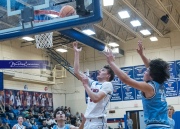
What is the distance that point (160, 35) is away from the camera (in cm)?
2062

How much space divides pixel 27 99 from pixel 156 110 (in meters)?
18.0

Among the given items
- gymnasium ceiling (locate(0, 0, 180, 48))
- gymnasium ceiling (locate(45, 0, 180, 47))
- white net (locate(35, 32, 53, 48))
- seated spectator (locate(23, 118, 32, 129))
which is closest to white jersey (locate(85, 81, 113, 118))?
white net (locate(35, 32, 53, 48))

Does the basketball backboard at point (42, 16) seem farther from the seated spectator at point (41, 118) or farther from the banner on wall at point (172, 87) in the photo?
the banner on wall at point (172, 87)

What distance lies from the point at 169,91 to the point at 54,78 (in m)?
8.19

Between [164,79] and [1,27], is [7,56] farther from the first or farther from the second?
[164,79]

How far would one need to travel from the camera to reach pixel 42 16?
5.61 m

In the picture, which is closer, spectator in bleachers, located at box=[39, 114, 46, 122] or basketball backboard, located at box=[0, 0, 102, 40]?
basketball backboard, located at box=[0, 0, 102, 40]

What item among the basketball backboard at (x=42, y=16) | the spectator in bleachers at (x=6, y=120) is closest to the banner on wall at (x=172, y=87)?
the spectator in bleachers at (x=6, y=120)

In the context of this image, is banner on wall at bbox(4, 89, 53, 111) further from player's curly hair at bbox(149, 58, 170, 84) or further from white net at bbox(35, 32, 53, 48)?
player's curly hair at bbox(149, 58, 170, 84)

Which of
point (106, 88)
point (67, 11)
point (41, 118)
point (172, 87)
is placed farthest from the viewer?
point (172, 87)

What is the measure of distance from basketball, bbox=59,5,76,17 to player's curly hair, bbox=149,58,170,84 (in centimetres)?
251

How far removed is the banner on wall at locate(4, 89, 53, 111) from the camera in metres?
19.1

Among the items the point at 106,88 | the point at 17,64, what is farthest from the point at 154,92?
the point at 17,64

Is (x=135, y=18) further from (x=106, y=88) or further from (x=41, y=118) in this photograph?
(x=106, y=88)
